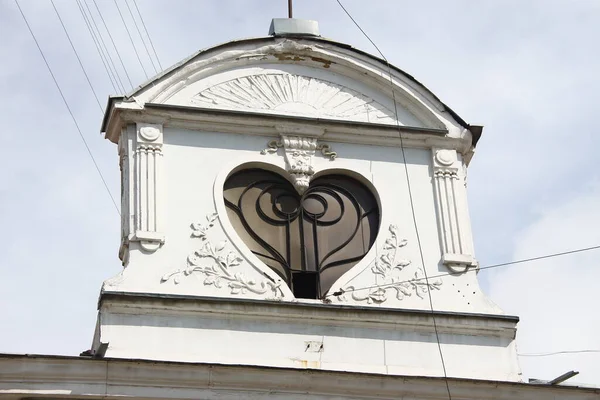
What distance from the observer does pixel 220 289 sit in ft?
54.3

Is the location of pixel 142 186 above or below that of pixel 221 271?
above

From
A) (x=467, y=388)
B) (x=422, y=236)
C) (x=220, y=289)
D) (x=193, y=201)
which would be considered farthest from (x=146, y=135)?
(x=467, y=388)

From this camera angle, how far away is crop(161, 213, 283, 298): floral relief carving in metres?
16.6

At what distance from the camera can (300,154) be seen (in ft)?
58.4

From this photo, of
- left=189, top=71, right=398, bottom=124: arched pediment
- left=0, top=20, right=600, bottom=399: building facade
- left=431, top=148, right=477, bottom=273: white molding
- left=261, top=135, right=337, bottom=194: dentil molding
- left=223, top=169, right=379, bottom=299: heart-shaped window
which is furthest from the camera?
left=189, top=71, right=398, bottom=124: arched pediment

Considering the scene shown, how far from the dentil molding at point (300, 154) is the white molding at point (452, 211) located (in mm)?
1295

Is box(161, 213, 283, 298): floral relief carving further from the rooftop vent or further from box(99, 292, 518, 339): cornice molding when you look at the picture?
the rooftop vent

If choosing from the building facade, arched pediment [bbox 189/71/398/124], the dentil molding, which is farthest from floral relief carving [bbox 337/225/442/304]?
arched pediment [bbox 189/71/398/124]

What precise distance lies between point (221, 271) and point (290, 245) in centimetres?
108

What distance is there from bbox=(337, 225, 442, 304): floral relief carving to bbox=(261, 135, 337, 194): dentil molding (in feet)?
3.96

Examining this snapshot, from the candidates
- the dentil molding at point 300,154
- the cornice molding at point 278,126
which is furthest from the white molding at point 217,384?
the cornice molding at point 278,126

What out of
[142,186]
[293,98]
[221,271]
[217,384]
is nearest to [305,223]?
[221,271]

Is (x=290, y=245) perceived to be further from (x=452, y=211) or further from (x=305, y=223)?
(x=452, y=211)

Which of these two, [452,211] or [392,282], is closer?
[392,282]
